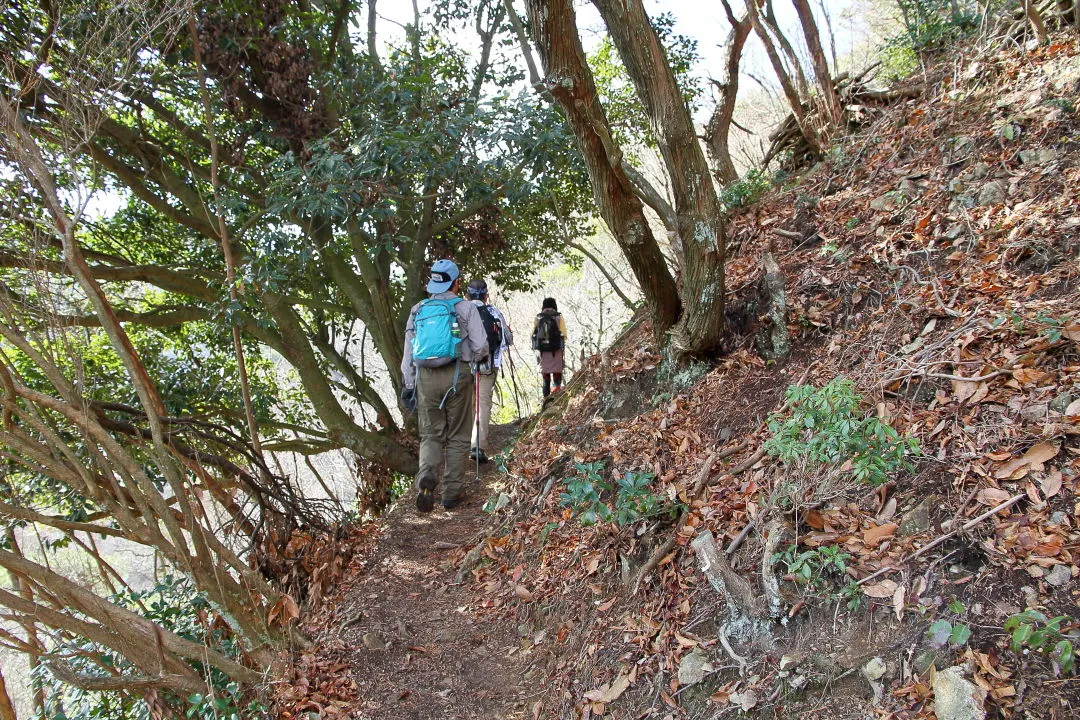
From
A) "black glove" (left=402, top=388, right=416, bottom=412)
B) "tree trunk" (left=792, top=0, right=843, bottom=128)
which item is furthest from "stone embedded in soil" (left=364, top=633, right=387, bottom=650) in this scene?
"tree trunk" (left=792, top=0, right=843, bottom=128)

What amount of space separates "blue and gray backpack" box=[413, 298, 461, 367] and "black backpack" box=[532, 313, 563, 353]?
3.92 metres

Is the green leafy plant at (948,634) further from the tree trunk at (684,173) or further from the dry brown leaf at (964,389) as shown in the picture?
the tree trunk at (684,173)

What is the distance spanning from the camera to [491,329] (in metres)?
6.52

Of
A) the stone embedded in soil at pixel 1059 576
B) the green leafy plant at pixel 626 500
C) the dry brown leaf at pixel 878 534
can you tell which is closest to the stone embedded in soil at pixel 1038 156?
the dry brown leaf at pixel 878 534

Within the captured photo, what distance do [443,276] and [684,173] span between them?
8.08ft

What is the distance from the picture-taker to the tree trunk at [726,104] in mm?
8266

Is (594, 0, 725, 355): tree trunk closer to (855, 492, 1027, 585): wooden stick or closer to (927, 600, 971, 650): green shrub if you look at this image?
(855, 492, 1027, 585): wooden stick

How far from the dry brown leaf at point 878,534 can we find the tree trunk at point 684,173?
2.19 m

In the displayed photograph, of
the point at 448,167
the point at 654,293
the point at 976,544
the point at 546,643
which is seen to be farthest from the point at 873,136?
the point at 546,643

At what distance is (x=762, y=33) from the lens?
7344 mm

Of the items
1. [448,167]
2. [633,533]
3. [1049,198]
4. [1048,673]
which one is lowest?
[1048,673]

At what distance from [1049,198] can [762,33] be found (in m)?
3.73

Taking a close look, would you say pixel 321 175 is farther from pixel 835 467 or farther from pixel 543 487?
pixel 835 467

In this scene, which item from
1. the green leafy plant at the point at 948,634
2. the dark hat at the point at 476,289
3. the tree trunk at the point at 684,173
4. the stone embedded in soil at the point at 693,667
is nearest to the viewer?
the green leafy plant at the point at 948,634
